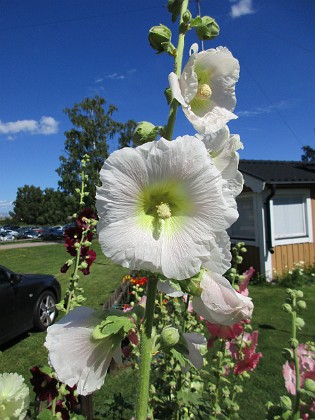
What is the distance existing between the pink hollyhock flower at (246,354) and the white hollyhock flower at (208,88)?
5.10 feet

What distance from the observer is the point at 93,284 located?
37.4ft

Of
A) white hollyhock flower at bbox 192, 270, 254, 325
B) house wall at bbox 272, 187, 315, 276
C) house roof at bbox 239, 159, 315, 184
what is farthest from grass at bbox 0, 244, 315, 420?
house roof at bbox 239, 159, 315, 184

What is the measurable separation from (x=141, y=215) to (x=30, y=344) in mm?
6229

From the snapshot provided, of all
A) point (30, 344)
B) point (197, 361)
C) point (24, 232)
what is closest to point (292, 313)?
point (197, 361)

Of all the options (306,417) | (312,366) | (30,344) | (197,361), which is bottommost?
(30,344)

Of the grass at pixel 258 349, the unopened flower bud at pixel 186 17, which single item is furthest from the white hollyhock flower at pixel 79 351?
the grass at pixel 258 349

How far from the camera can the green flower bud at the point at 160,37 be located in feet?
3.89

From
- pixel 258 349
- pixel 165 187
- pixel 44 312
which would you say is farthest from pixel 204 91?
pixel 44 312

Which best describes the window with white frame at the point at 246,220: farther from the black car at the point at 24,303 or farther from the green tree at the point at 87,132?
the green tree at the point at 87,132

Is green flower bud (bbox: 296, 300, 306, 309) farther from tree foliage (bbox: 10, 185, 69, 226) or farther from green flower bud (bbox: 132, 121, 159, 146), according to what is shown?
tree foliage (bbox: 10, 185, 69, 226)

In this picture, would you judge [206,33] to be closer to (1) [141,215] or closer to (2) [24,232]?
(1) [141,215]

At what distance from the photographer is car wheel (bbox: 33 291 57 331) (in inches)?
274

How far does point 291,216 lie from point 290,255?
120 cm

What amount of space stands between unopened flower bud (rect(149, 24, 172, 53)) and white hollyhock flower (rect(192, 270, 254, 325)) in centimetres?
79
